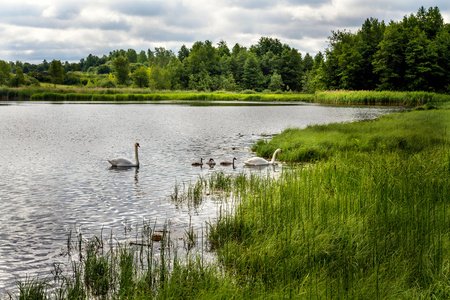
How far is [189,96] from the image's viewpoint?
96.4 metres

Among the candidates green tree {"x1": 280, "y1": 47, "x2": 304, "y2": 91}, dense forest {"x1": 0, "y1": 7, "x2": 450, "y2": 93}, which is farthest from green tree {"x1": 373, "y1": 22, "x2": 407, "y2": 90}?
green tree {"x1": 280, "y1": 47, "x2": 304, "y2": 91}

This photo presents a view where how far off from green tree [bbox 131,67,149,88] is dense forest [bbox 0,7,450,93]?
0.30 meters

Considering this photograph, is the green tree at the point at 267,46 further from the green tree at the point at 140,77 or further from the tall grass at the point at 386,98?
the tall grass at the point at 386,98

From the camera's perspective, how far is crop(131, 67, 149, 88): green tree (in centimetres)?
12019

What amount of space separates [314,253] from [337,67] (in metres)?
95.7

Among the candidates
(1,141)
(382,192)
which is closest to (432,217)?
(382,192)

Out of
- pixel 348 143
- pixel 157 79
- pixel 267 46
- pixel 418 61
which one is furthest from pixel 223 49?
pixel 348 143

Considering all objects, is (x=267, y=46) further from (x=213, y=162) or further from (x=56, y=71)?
(x=213, y=162)

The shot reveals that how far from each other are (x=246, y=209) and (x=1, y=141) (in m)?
20.6

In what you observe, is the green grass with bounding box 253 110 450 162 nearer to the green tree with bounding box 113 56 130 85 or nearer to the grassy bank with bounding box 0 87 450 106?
the grassy bank with bounding box 0 87 450 106

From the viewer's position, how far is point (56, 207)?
980 centimetres

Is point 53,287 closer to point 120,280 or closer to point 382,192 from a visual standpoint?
point 120,280

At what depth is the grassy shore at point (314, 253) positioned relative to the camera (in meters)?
4.66

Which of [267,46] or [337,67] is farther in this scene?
[267,46]
